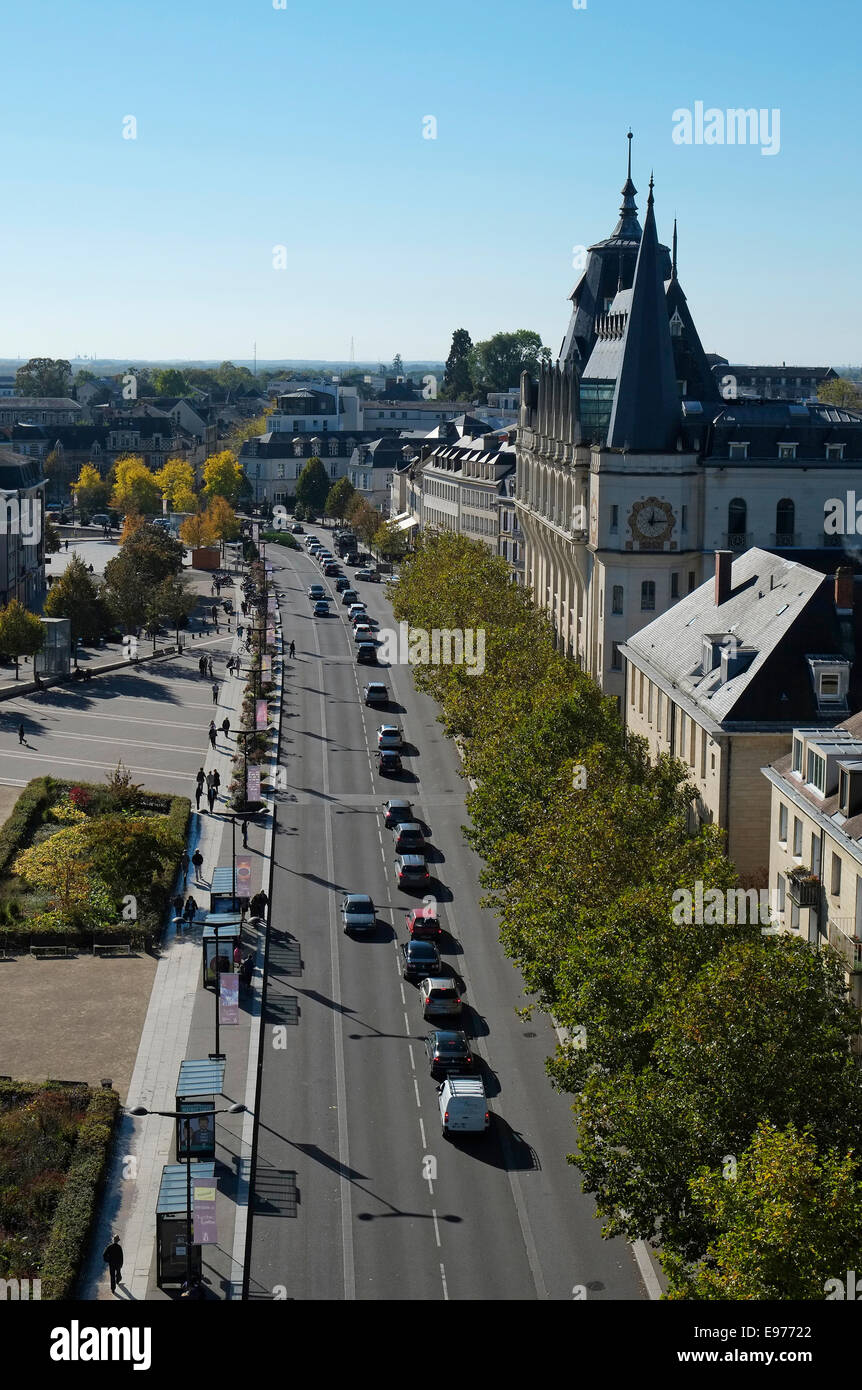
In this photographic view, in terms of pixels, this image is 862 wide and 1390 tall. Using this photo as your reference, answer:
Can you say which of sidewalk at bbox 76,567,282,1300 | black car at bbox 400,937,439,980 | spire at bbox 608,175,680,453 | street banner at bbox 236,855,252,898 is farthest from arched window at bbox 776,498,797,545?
black car at bbox 400,937,439,980

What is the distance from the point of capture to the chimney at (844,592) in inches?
2108

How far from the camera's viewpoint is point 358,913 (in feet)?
187

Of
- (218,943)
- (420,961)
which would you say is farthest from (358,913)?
(218,943)

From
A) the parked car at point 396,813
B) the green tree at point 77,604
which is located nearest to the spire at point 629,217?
the green tree at point 77,604

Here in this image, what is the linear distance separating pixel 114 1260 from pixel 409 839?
117 feet

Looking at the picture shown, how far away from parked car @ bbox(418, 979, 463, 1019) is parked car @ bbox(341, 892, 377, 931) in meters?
7.71

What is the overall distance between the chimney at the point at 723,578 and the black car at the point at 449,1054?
24.5m

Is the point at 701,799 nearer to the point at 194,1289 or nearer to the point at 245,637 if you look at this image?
the point at 194,1289

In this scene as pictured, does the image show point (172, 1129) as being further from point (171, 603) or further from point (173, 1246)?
point (171, 603)

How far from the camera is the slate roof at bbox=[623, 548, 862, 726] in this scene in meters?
52.3

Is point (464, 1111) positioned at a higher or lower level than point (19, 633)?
lower

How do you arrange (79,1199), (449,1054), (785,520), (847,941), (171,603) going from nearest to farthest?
(79,1199) < (847,941) < (449,1054) < (785,520) < (171,603)
